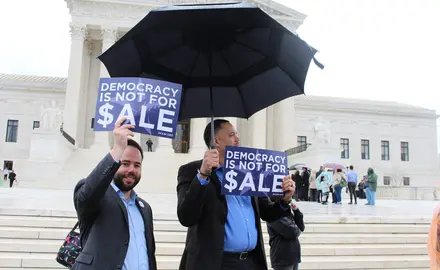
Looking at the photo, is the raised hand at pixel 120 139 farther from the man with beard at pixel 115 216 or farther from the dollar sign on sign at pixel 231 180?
the dollar sign on sign at pixel 231 180

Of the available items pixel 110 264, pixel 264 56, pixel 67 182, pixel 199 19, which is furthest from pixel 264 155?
pixel 67 182

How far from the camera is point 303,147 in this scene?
27.4m

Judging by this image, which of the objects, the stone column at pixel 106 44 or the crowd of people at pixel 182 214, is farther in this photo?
the stone column at pixel 106 44

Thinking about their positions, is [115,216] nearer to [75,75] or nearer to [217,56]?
[217,56]

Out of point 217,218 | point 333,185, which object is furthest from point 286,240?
point 333,185

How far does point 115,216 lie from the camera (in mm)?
2277

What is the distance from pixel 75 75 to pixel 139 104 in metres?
25.6

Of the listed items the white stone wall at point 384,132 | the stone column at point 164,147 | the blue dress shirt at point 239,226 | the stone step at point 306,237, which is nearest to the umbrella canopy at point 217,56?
the blue dress shirt at point 239,226

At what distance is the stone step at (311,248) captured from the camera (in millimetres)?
6227

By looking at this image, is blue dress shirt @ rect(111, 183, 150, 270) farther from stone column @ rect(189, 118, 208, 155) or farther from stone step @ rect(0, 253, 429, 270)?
stone column @ rect(189, 118, 208, 155)

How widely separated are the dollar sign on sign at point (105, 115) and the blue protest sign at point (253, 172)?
86cm

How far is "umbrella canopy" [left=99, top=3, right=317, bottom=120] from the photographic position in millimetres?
2863

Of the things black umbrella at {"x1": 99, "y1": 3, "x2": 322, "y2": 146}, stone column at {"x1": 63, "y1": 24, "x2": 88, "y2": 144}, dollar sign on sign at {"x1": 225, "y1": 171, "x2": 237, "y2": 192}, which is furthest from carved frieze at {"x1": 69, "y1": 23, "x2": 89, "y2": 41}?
dollar sign on sign at {"x1": 225, "y1": 171, "x2": 237, "y2": 192}

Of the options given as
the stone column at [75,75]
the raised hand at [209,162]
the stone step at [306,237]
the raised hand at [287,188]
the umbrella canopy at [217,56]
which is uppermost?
the stone column at [75,75]
